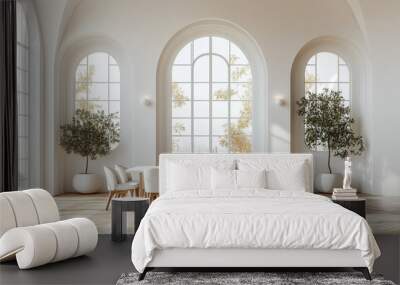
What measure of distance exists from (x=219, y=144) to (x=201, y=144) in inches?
15.1

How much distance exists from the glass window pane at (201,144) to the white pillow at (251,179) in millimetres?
5421

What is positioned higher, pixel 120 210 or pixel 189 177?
pixel 189 177

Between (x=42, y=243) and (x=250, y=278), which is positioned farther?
(x=42, y=243)

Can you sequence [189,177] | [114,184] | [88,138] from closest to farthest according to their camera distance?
1. [189,177]
2. [114,184]
3. [88,138]

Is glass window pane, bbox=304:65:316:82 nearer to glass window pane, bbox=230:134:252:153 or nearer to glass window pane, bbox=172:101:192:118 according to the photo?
glass window pane, bbox=230:134:252:153

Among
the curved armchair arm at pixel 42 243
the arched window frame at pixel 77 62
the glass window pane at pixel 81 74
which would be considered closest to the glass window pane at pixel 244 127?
the arched window frame at pixel 77 62

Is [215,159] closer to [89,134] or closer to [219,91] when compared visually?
[89,134]

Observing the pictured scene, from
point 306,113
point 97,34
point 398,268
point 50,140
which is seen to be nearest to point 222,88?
point 306,113

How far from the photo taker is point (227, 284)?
448cm

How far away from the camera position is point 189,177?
671 cm

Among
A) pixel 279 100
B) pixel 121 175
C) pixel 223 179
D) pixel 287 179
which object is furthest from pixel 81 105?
pixel 287 179

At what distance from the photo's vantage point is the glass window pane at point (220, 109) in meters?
12.1

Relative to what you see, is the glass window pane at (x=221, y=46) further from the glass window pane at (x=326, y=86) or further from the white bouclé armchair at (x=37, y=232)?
the white bouclé armchair at (x=37, y=232)

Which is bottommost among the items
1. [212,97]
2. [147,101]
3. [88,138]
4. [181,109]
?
[88,138]
